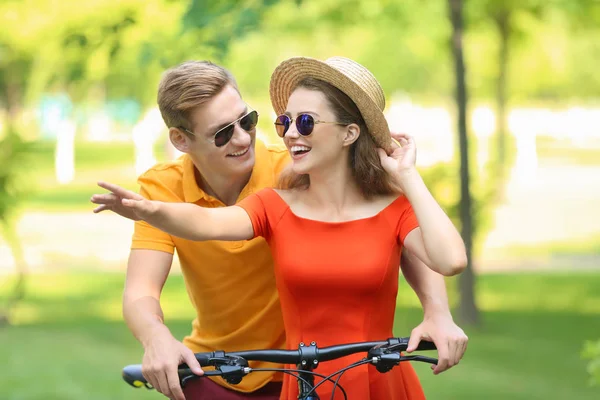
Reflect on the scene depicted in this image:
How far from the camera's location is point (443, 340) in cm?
320

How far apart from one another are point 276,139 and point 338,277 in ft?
54.5

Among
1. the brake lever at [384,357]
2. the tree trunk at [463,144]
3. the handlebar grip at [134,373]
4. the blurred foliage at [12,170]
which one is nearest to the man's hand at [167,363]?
the handlebar grip at [134,373]

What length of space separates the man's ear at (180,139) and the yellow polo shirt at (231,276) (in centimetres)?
8

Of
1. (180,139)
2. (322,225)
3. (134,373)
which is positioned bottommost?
(134,373)

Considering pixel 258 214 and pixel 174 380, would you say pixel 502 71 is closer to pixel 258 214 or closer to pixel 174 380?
pixel 258 214

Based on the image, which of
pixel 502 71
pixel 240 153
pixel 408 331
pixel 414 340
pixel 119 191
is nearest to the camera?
pixel 119 191

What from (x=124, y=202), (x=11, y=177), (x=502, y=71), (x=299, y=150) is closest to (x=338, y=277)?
(x=299, y=150)

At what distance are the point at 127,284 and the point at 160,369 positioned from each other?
475 millimetres

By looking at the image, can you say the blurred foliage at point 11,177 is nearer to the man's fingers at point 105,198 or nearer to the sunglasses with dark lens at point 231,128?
the sunglasses with dark lens at point 231,128

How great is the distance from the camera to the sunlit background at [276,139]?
9562 mm

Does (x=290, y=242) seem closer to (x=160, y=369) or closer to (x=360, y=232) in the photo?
(x=360, y=232)

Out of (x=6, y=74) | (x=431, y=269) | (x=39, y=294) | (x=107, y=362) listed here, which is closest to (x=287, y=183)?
(x=431, y=269)

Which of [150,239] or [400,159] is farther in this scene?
[150,239]

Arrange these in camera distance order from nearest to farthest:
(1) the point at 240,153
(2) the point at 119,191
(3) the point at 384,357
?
(2) the point at 119,191 → (3) the point at 384,357 → (1) the point at 240,153
